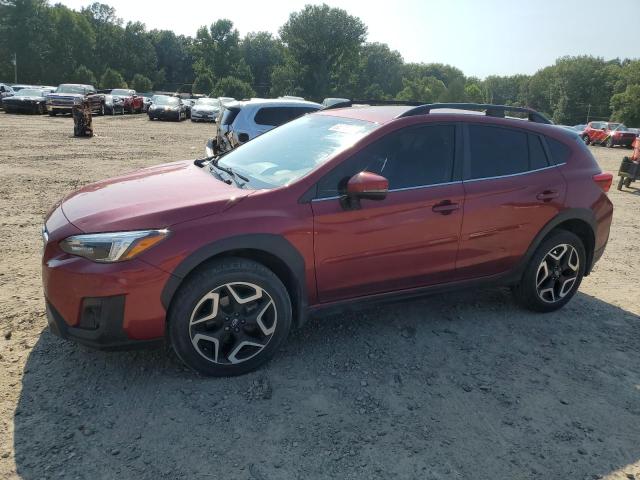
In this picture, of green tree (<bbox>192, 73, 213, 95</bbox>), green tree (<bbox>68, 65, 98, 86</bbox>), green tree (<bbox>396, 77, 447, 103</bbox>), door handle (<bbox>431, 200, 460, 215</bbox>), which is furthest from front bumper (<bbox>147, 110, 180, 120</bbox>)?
green tree (<bbox>396, 77, 447, 103</bbox>)

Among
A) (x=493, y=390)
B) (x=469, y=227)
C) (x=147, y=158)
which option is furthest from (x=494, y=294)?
(x=147, y=158)

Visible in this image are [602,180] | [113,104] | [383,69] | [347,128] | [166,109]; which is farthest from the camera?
[383,69]

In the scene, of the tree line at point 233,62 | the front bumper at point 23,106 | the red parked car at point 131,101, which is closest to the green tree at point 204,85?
the tree line at point 233,62

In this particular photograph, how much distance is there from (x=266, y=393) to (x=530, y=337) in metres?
2.20

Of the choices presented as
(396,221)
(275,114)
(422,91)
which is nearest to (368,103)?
(396,221)

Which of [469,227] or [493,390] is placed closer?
[493,390]

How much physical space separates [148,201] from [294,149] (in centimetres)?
119

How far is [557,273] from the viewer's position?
14.9ft

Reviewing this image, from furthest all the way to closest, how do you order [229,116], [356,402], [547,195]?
1. [229,116]
2. [547,195]
3. [356,402]

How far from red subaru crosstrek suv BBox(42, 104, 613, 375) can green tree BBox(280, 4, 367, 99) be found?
259 feet

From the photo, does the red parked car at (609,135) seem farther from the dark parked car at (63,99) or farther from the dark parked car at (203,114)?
the dark parked car at (63,99)

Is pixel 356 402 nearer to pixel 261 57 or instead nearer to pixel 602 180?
pixel 602 180

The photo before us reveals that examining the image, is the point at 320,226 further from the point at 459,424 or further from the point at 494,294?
the point at 494,294

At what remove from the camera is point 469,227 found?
3.95m
